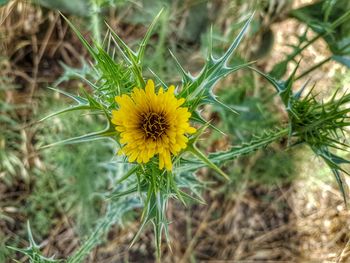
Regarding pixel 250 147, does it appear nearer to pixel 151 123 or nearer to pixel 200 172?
pixel 151 123

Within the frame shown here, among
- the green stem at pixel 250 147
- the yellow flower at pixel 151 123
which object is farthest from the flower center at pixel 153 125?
the green stem at pixel 250 147

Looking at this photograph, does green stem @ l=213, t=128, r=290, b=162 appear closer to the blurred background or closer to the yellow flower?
the yellow flower

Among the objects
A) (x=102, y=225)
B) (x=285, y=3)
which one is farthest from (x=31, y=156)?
(x=285, y=3)

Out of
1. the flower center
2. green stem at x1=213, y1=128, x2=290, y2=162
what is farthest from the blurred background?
the flower center

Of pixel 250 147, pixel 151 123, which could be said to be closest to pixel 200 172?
pixel 250 147

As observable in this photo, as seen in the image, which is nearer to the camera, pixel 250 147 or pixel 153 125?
pixel 153 125
